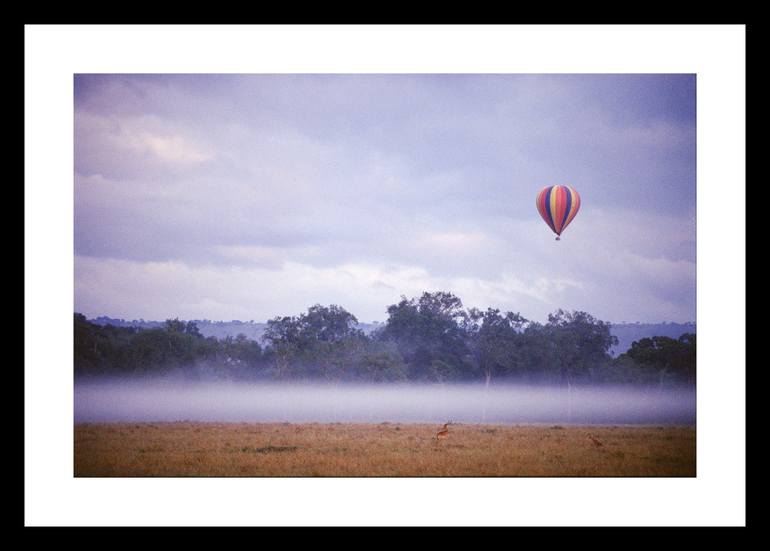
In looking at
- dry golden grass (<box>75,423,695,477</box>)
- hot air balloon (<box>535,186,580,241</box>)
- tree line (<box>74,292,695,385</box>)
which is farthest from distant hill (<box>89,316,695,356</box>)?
hot air balloon (<box>535,186,580,241</box>)

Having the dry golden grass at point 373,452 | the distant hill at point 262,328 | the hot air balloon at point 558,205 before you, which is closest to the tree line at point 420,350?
the distant hill at point 262,328

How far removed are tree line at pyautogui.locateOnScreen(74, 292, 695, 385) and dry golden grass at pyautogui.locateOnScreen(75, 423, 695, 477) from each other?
5.32 meters

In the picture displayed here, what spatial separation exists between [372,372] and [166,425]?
8787 mm

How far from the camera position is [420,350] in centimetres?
2609

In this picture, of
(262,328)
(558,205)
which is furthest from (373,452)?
(262,328)

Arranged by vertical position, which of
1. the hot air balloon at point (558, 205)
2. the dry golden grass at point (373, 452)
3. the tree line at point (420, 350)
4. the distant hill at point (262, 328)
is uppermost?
the hot air balloon at point (558, 205)

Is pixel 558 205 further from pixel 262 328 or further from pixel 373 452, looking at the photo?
pixel 262 328

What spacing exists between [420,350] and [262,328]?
6822mm

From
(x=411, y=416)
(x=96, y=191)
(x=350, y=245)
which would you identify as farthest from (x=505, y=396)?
(x=96, y=191)

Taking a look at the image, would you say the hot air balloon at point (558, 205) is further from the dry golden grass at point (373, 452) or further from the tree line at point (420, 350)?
the dry golden grass at point (373, 452)

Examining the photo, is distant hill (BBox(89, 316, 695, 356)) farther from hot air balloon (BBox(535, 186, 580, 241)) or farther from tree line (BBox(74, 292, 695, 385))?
hot air balloon (BBox(535, 186, 580, 241))

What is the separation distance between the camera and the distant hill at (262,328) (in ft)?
60.7

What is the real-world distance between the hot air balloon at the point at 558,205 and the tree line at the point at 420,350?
4147mm

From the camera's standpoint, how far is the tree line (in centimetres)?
2197
